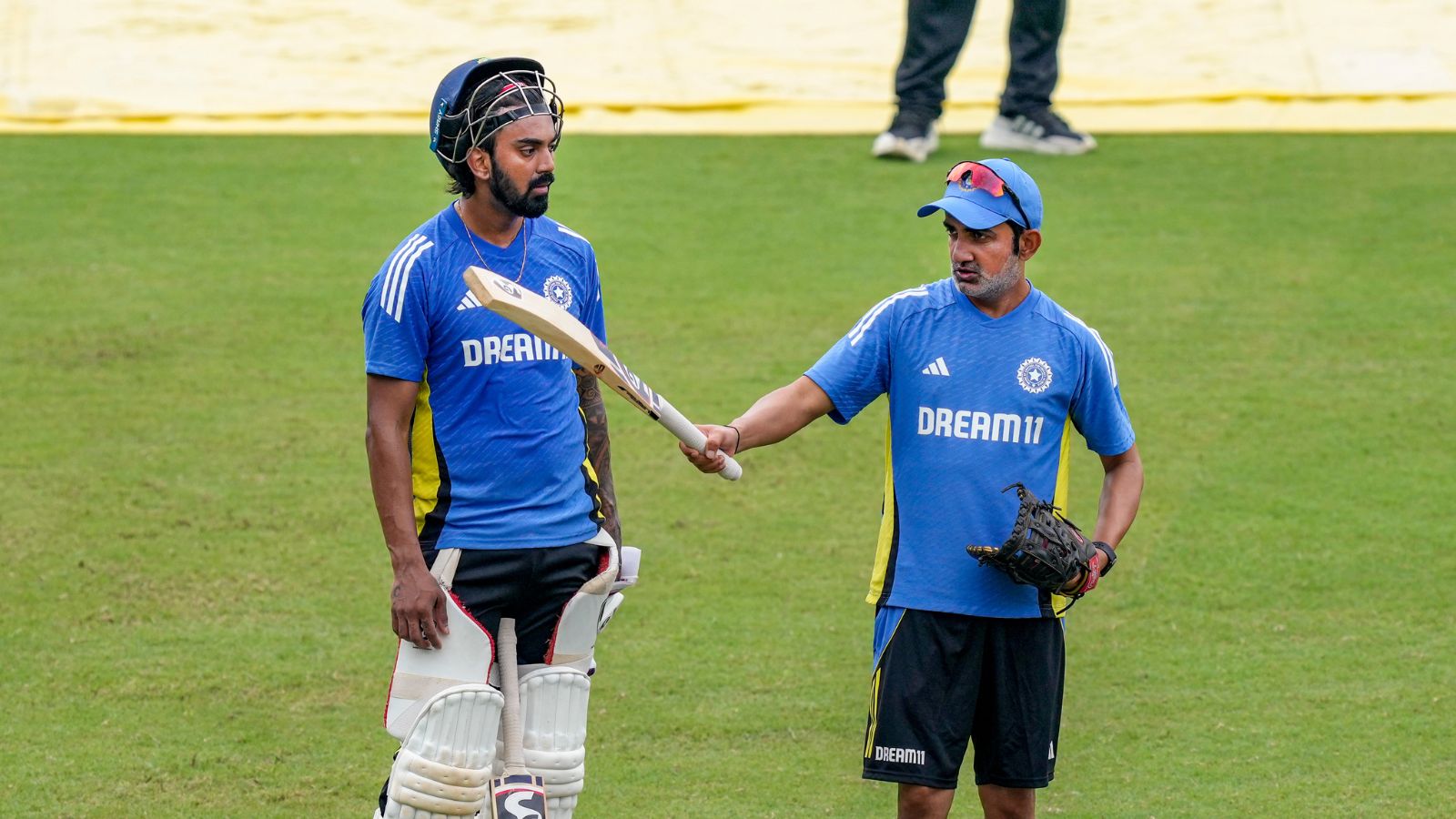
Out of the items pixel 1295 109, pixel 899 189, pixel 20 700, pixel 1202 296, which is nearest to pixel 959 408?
pixel 20 700

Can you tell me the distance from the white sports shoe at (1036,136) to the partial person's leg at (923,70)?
440mm

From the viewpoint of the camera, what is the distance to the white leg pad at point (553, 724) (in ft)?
14.9

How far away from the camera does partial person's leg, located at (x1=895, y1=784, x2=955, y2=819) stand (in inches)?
180

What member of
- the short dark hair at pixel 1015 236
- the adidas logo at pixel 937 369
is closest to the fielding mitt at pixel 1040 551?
the adidas logo at pixel 937 369

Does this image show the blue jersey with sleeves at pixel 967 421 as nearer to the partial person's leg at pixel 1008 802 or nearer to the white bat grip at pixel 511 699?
the partial person's leg at pixel 1008 802

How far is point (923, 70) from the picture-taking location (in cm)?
1201

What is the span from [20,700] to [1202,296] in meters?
6.52

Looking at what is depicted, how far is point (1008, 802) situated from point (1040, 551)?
2.37 feet

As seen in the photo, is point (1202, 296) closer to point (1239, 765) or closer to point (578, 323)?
point (1239, 765)

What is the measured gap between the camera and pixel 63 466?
8.06m

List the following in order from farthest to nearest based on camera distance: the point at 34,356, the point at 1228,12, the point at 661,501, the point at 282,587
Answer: the point at 1228,12
the point at 34,356
the point at 661,501
the point at 282,587

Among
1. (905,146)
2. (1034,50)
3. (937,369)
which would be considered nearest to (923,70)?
(905,146)

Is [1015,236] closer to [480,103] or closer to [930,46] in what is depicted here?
[480,103]

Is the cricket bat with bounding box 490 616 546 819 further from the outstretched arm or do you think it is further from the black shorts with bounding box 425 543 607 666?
the outstretched arm
